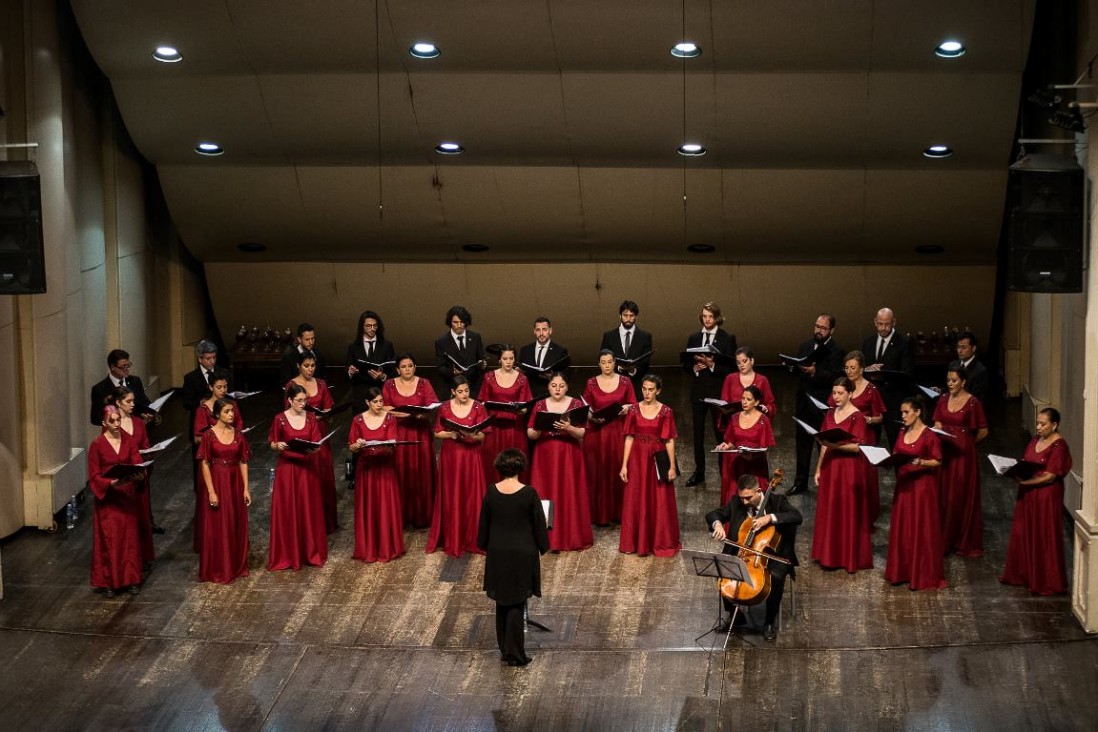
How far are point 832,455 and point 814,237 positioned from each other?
4829mm

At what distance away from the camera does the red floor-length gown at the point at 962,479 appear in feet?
30.6

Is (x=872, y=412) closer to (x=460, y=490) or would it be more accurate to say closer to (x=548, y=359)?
(x=548, y=359)

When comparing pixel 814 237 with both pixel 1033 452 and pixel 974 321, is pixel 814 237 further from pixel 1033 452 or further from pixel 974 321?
pixel 1033 452

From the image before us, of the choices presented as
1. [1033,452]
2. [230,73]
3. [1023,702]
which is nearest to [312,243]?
[230,73]

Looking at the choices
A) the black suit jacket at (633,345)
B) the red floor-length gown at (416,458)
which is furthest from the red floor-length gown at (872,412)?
the red floor-length gown at (416,458)

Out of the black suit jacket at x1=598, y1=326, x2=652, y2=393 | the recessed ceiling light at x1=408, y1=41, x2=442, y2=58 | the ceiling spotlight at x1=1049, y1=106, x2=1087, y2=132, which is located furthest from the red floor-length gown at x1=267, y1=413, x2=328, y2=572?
the ceiling spotlight at x1=1049, y1=106, x2=1087, y2=132

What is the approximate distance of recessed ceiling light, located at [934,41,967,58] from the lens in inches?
429

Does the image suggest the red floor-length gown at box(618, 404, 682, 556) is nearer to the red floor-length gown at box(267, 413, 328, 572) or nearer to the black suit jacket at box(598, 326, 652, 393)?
the black suit jacket at box(598, 326, 652, 393)

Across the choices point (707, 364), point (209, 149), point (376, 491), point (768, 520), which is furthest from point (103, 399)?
point (768, 520)

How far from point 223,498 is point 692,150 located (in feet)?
17.8

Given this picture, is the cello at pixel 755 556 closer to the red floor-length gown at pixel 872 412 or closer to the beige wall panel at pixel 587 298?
the red floor-length gown at pixel 872 412

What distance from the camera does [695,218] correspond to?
526 inches

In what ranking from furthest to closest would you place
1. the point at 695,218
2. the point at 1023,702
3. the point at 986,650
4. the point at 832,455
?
the point at 695,218
the point at 832,455
the point at 986,650
the point at 1023,702

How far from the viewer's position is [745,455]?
30.4 ft
